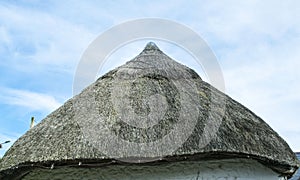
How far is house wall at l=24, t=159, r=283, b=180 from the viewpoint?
5.43 meters

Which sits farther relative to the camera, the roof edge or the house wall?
the house wall

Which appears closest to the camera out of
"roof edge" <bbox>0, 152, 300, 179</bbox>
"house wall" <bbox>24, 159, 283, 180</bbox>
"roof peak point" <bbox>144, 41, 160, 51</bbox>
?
"roof edge" <bbox>0, 152, 300, 179</bbox>

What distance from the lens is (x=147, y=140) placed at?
17.0 ft

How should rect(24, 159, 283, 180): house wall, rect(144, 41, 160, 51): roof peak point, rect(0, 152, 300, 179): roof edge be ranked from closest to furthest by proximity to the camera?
rect(0, 152, 300, 179): roof edge < rect(24, 159, 283, 180): house wall < rect(144, 41, 160, 51): roof peak point

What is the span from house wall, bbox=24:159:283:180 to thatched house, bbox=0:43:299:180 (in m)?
0.01

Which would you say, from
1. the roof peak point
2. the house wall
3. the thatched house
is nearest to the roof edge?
the thatched house

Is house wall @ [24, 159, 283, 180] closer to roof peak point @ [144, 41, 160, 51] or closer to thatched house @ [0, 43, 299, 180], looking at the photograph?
thatched house @ [0, 43, 299, 180]

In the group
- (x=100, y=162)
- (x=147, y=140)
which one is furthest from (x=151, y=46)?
(x=100, y=162)

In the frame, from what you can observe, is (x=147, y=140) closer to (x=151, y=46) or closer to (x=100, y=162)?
(x=100, y=162)

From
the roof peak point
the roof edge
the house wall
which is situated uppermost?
the roof peak point

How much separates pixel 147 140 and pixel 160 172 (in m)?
0.59

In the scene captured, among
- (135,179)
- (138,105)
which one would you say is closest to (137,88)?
(138,105)

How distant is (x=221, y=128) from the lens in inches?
219

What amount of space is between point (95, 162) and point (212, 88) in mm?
2787
